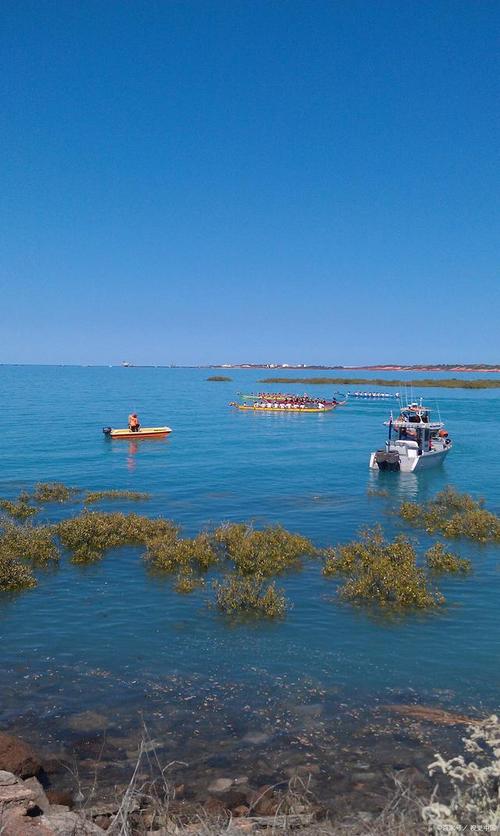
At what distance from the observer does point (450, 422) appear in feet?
283

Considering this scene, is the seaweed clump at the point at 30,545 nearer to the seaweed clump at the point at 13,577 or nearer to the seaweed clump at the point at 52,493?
the seaweed clump at the point at 13,577

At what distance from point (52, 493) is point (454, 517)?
19.4 meters

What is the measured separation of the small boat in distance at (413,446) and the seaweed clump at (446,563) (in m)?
20.5

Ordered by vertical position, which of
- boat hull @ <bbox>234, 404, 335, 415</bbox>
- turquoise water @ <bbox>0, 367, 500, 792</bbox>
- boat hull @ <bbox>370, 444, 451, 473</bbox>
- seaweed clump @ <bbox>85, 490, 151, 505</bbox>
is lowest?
turquoise water @ <bbox>0, 367, 500, 792</bbox>

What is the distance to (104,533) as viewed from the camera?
23000mm

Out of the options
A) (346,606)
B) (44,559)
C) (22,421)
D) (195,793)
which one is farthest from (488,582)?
(22,421)

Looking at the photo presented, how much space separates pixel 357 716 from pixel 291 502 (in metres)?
20.2

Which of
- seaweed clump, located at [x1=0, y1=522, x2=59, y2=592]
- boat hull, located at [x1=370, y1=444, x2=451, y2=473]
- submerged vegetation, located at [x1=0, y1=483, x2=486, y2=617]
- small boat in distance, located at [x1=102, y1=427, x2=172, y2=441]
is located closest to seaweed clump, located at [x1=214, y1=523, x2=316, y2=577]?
submerged vegetation, located at [x1=0, y1=483, x2=486, y2=617]

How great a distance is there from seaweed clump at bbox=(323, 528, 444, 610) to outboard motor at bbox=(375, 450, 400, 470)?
20429 mm

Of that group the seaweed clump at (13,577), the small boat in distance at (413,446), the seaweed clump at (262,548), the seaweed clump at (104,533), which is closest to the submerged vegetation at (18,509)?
the seaweed clump at (104,533)

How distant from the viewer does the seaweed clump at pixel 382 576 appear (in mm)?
17250

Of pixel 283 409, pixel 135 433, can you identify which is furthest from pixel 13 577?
pixel 283 409

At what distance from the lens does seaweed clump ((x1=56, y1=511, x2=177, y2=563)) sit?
72.6ft

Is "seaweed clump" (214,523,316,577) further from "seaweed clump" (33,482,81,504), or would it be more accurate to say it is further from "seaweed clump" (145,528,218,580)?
"seaweed clump" (33,482,81,504)
